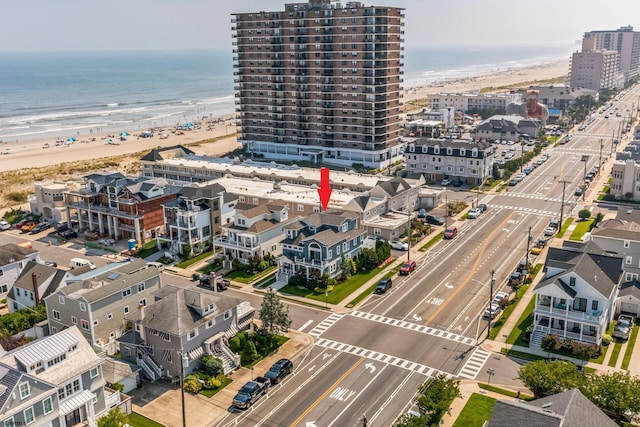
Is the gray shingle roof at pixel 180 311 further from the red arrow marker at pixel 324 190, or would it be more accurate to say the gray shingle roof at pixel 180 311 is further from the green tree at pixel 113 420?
the red arrow marker at pixel 324 190

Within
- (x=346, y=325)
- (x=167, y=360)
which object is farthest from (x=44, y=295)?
(x=346, y=325)

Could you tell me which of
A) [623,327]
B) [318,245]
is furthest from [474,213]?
[623,327]

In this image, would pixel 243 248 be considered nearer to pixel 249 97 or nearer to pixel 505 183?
pixel 505 183

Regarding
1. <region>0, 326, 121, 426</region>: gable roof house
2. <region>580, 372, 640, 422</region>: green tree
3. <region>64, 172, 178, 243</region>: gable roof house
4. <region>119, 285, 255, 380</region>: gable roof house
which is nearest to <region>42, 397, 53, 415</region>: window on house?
<region>0, 326, 121, 426</region>: gable roof house

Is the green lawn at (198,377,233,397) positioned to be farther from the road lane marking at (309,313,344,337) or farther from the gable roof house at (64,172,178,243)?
the gable roof house at (64,172,178,243)

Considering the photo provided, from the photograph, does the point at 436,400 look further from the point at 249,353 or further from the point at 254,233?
the point at 254,233

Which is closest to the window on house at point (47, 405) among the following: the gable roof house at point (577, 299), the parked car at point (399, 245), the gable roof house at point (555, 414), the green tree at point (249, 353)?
the green tree at point (249, 353)
